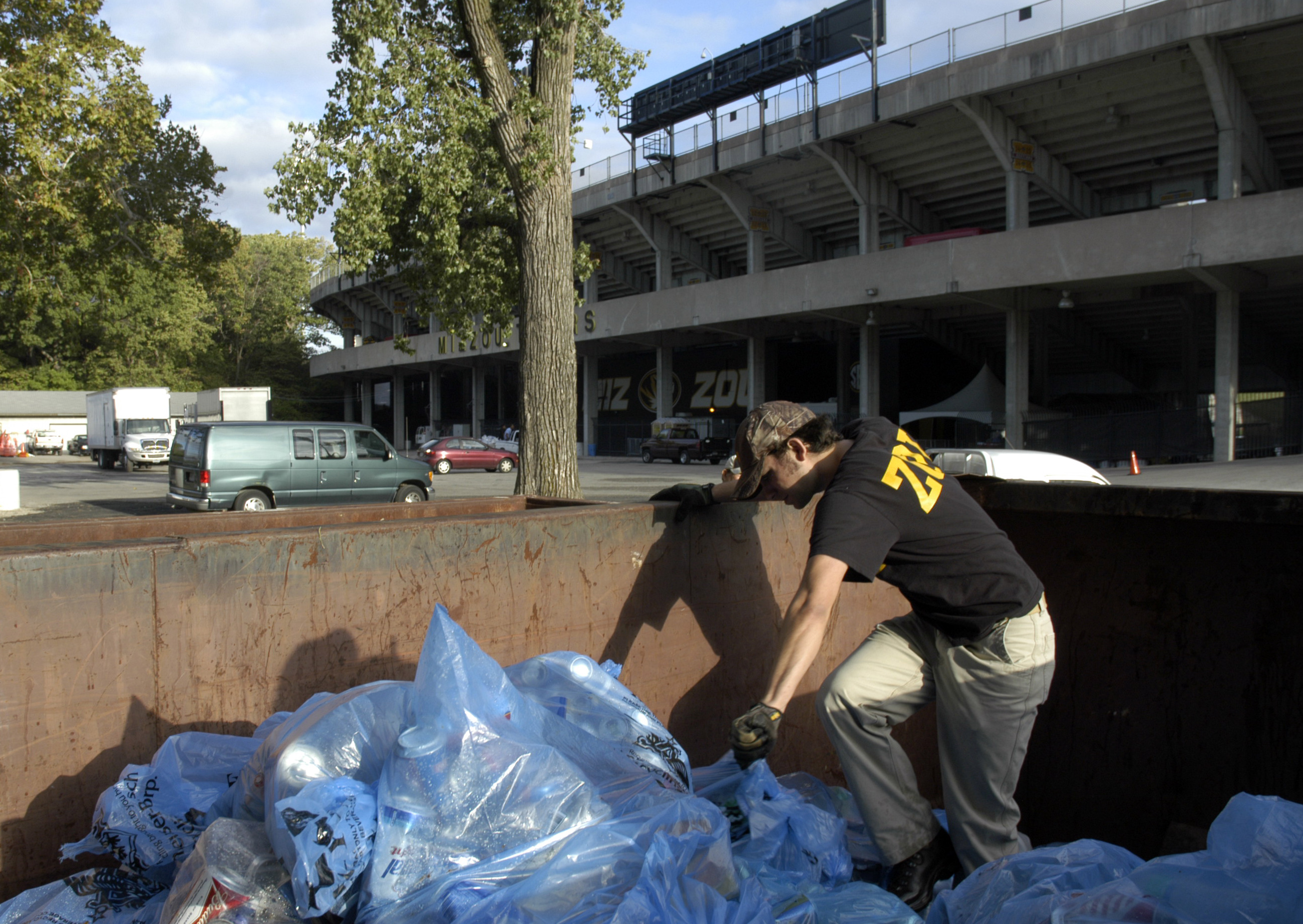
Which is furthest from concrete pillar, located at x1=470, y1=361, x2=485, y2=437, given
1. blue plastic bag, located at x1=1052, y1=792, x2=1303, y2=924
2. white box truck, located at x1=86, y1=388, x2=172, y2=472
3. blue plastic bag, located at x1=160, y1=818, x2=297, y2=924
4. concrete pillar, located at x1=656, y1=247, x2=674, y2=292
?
blue plastic bag, located at x1=1052, y1=792, x2=1303, y2=924

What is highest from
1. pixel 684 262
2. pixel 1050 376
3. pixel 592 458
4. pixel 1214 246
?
pixel 684 262

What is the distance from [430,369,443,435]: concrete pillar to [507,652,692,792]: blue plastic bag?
53156 millimetres

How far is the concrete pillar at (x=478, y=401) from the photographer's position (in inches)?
2018

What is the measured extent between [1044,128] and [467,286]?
21475 millimetres

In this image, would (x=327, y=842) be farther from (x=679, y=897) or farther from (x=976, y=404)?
(x=976, y=404)

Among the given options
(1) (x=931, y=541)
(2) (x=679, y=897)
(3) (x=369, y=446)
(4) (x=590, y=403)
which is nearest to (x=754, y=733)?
(2) (x=679, y=897)

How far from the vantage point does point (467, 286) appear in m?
12.7

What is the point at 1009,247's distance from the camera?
86.5 feet

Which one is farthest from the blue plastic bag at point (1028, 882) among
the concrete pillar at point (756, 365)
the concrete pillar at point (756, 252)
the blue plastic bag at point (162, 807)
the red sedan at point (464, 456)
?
the concrete pillar at point (756, 365)

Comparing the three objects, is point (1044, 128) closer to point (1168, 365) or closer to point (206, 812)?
point (1168, 365)

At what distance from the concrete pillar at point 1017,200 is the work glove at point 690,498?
26645 millimetres

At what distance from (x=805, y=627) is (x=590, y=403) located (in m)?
42.6

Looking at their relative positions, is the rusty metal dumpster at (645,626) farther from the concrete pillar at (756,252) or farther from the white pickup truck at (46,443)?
the white pickup truck at (46,443)

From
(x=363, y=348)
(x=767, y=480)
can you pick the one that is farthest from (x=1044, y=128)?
(x=363, y=348)
